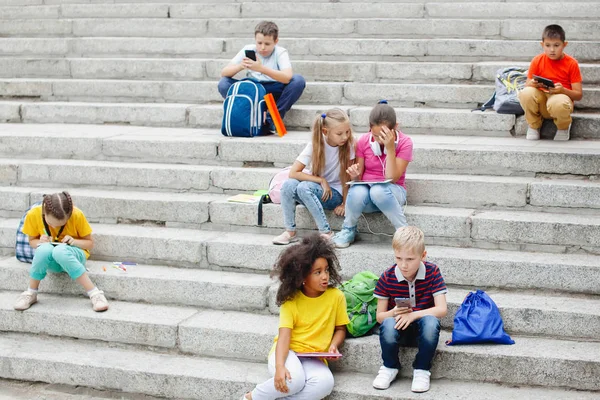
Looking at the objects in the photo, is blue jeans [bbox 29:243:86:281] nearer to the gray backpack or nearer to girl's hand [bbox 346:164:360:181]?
girl's hand [bbox 346:164:360:181]

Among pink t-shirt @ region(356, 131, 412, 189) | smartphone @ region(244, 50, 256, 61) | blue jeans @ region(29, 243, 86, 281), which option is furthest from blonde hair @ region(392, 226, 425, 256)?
smartphone @ region(244, 50, 256, 61)

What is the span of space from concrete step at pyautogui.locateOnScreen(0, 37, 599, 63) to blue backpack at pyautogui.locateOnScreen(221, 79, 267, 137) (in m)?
1.58

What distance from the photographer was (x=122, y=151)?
24.8ft

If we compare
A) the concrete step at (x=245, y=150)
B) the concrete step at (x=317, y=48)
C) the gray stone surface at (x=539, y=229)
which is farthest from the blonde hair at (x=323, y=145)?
the concrete step at (x=317, y=48)

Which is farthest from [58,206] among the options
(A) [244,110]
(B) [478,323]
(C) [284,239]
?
(B) [478,323]

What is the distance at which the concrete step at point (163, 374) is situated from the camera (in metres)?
4.94

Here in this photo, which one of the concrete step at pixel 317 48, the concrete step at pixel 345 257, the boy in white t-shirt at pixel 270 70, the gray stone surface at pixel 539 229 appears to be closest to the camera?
the concrete step at pixel 345 257

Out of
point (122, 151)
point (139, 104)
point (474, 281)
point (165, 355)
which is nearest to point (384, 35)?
point (139, 104)

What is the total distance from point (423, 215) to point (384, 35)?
3655 millimetres

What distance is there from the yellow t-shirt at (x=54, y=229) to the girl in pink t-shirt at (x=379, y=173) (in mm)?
A: 1862

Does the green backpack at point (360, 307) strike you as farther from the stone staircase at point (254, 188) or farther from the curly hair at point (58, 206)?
the curly hair at point (58, 206)

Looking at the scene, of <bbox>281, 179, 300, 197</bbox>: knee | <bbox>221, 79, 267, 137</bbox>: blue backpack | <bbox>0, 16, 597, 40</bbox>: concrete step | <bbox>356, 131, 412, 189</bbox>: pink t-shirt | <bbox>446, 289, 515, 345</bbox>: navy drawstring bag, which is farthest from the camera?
<bbox>0, 16, 597, 40</bbox>: concrete step

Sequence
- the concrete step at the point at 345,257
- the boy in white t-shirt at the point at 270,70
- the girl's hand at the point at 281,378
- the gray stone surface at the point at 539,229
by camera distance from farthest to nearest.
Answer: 1. the boy in white t-shirt at the point at 270,70
2. the gray stone surface at the point at 539,229
3. the concrete step at the point at 345,257
4. the girl's hand at the point at 281,378

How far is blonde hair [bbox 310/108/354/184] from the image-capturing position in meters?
6.03
